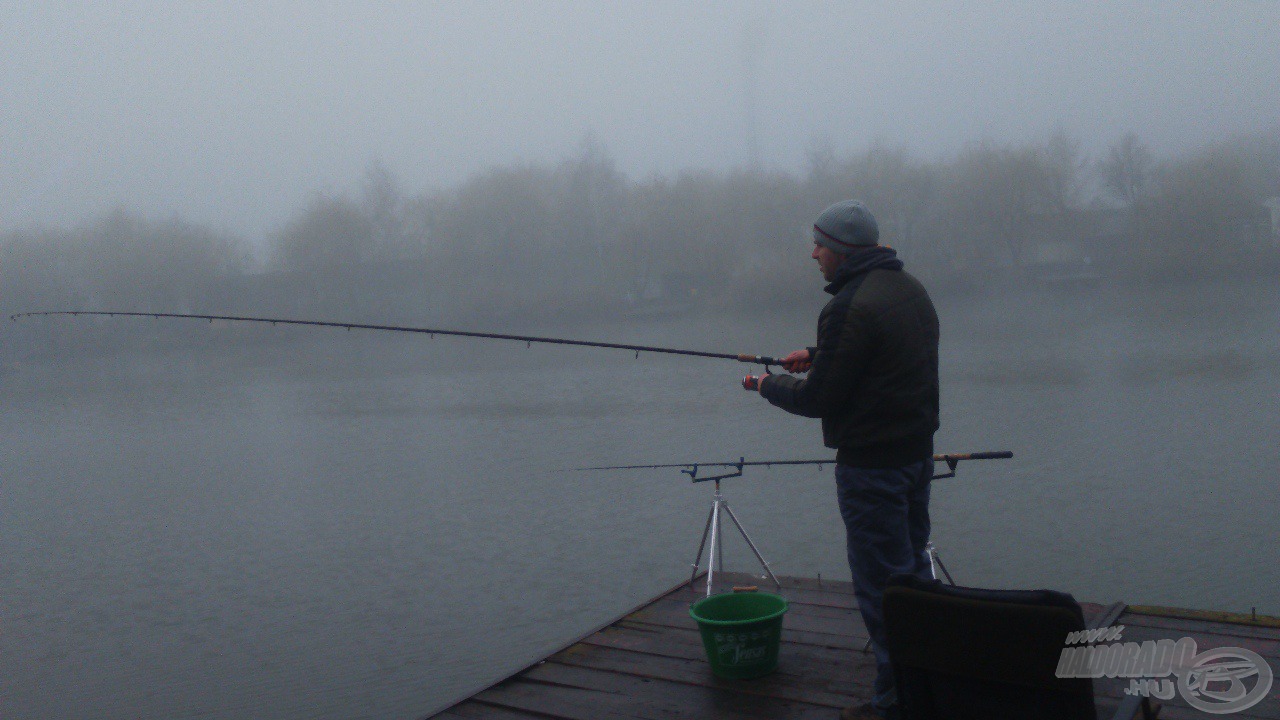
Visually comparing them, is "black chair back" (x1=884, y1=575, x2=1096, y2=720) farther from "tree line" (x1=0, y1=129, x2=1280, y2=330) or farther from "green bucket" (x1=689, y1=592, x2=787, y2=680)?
"tree line" (x1=0, y1=129, x2=1280, y2=330)

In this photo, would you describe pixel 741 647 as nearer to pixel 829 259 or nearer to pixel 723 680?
pixel 723 680

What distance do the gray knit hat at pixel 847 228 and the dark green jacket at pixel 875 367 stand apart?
38mm

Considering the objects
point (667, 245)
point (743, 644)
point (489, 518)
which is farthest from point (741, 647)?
point (667, 245)

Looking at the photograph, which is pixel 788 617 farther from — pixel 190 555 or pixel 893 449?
pixel 190 555

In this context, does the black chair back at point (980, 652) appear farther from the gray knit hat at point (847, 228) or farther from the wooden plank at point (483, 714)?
the wooden plank at point (483, 714)

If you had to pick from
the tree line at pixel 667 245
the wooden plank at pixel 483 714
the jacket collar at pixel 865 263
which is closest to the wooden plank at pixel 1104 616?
the jacket collar at pixel 865 263

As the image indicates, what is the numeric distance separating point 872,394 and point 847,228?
0.42 metres

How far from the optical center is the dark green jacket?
2236 millimetres

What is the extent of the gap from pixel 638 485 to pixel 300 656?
13.5 feet

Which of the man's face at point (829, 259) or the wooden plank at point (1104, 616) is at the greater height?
the man's face at point (829, 259)

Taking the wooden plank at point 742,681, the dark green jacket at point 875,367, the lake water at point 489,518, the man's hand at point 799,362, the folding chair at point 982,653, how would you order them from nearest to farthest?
the folding chair at point 982,653 < the dark green jacket at point 875,367 < the man's hand at point 799,362 < the wooden plank at point 742,681 < the lake water at point 489,518

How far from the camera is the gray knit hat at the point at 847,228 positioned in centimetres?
235

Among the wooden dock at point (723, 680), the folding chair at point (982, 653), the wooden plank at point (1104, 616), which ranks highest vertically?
the folding chair at point (982, 653)

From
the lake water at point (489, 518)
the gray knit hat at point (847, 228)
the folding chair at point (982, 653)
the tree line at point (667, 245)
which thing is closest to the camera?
the folding chair at point (982, 653)
